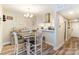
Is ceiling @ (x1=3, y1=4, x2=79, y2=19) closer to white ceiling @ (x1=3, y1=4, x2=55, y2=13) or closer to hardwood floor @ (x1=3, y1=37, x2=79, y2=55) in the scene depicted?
white ceiling @ (x1=3, y1=4, x2=55, y2=13)

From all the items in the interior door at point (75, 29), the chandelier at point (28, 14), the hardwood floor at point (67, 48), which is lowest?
the hardwood floor at point (67, 48)

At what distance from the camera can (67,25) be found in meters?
2.15

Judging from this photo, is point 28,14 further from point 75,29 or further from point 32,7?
point 75,29

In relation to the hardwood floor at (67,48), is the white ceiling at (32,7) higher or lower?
higher

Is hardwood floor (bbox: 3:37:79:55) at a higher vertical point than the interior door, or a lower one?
lower

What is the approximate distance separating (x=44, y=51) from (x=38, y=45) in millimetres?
189

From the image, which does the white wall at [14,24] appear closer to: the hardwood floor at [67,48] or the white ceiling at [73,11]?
the hardwood floor at [67,48]

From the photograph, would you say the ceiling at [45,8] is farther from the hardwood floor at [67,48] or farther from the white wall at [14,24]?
the hardwood floor at [67,48]

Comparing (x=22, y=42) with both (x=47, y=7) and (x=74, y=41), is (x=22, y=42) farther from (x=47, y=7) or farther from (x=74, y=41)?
(x=74, y=41)

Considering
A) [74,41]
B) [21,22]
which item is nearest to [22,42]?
[21,22]

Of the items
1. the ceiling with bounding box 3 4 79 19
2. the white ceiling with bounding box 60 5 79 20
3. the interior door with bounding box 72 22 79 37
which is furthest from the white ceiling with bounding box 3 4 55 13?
the interior door with bounding box 72 22 79 37

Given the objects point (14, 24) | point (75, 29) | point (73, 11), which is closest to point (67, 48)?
point (75, 29)

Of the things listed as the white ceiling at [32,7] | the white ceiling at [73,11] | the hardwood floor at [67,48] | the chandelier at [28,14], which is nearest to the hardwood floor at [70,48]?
the hardwood floor at [67,48]

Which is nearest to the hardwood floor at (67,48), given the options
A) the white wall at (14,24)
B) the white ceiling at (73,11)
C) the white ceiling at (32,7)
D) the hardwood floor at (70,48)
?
the hardwood floor at (70,48)
